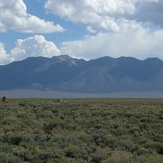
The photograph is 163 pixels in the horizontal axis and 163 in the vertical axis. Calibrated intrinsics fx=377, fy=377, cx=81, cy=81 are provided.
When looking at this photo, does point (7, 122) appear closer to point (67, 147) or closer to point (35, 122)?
point (35, 122)

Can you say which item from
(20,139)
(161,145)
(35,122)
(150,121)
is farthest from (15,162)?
(150,121)

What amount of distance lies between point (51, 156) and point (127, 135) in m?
6.54

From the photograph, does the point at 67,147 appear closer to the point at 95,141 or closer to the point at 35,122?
the point at 95,141

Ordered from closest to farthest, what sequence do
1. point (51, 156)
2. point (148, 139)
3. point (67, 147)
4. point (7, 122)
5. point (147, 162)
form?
point (147, 162), point (51, 156), point (67, 147), point (148, 139), point (7, 122)

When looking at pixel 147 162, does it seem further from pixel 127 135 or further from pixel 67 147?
pixel 127 135

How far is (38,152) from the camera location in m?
13.5

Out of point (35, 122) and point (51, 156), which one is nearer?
point (51, 156)

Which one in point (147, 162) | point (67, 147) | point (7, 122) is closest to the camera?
point (147, 162)

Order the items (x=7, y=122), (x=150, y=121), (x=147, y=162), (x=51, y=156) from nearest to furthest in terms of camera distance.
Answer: (x=147, y=162) < (x=51, y=156) < (x=7, y=122) < (x=150, y=121)

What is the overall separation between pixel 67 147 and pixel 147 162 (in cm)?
367

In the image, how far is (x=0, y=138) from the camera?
16719 millimetres

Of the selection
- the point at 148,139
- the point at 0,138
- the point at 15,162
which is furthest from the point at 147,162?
the point at 0,138

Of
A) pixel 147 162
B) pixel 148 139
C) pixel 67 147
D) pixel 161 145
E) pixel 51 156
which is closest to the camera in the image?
pixel 147 162

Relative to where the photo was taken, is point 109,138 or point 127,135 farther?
point 127,135
